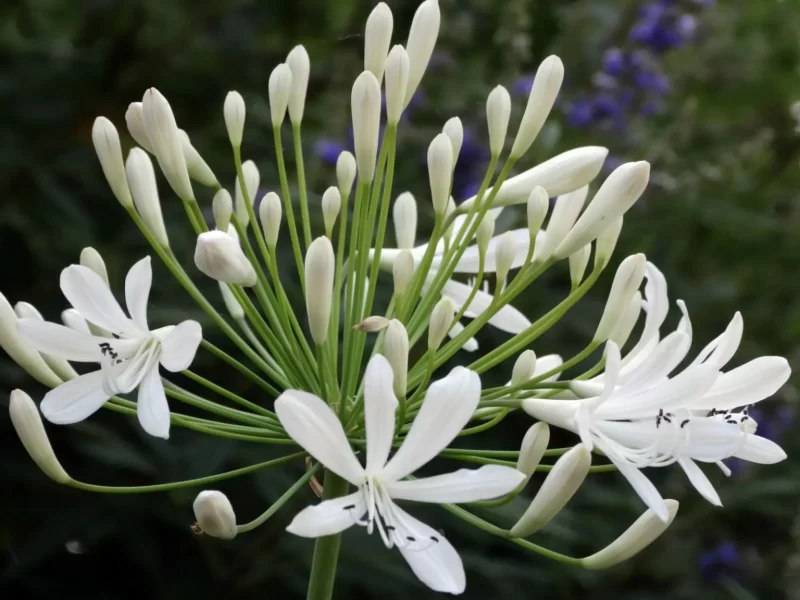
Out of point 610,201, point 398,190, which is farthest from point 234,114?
point 398,190

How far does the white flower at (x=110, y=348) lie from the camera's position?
91 cm

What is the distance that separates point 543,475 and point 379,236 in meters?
1.28

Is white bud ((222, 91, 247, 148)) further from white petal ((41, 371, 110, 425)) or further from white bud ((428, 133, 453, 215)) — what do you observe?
white petal ((41, 371, 110, 425))

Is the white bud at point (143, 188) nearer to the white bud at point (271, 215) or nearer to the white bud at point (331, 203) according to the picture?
the white bud at point (271, 215)

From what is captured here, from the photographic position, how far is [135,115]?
1.11 meters

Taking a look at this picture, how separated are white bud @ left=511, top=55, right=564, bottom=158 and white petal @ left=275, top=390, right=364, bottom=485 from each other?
1.66ft

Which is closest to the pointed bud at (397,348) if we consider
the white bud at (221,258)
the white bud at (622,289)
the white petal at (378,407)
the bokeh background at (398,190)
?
the white petal at (378,407)

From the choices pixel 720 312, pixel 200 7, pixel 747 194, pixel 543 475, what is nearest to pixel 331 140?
pixel 200 7

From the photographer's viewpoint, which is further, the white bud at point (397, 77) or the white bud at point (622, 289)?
the white bud at point (397, 77)

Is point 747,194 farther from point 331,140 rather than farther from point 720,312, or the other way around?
point 331,140

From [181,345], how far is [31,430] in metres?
0.21

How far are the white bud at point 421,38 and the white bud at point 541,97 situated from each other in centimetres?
16

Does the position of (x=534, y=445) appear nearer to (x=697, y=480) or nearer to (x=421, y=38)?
(x=697, y=480)

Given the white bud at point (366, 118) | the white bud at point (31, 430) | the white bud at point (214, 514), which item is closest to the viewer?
the white bud at point (214, 514)
